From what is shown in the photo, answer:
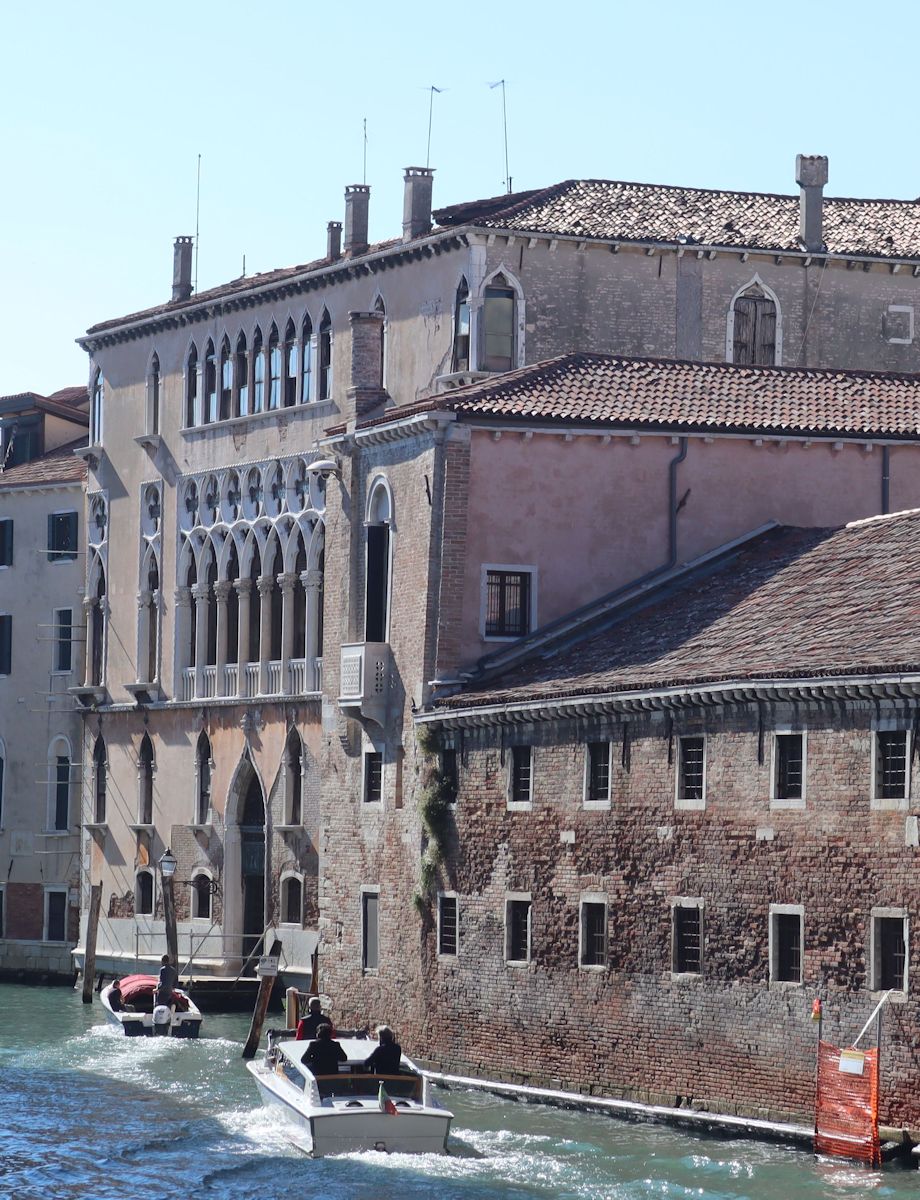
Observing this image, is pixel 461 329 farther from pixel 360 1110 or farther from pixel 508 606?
pixel 360 1110

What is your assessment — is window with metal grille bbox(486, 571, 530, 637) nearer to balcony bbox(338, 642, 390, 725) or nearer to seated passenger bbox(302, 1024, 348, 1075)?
balcony bbox(338, 642, 390, 725)

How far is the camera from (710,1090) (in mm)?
29312

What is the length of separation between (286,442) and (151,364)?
598 cm

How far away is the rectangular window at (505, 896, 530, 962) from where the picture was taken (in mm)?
33219

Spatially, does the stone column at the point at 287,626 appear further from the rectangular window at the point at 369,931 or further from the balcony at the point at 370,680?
the rectangular window at the point at 369,931

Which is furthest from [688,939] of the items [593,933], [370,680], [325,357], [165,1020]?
[325,357]

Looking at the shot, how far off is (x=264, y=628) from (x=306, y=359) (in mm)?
4773

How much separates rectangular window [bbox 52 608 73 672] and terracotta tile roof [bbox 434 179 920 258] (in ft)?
49.3

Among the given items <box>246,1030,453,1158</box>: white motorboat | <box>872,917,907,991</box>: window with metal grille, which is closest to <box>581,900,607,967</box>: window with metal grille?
<box>246,1030,453,1158</box>: white motorboat

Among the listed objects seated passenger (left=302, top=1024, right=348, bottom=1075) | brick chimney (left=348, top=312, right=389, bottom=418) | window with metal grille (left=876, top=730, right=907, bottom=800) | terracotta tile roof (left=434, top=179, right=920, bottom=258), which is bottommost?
seated passenger (left=302, top=1024, right=348, bottom=1075)

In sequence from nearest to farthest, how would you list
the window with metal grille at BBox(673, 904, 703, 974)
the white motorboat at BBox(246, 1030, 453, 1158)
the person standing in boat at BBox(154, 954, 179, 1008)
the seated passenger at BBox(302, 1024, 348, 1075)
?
1. the white motorboat at BBox(246, 1030, 453, 1158)
2. the seated passenger at BBox(302, 1024, 348, 1075)
3. the window with metal grille at BBox(673, 904, 703, 974)
4. the person standing in boat at BBox(154, 954, 179, 1008)

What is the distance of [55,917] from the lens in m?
57.2

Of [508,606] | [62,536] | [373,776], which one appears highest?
[62,536]

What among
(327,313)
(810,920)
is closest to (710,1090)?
(810,920)
